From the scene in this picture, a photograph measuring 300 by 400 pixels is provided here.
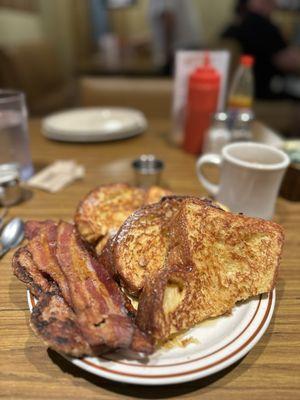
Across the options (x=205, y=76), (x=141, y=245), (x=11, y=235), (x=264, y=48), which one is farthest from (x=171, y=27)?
(x=141, y=245)

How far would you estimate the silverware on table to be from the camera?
0.75 metres

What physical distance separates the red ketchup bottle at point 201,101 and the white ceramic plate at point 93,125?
31 cm

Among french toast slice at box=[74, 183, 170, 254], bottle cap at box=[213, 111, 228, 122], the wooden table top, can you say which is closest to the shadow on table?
the wooden table top

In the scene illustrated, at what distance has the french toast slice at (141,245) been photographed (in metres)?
0.54

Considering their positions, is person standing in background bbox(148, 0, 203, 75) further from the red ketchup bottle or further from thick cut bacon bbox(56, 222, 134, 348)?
thick cut bacon bbox(56, 222, 134, 348)

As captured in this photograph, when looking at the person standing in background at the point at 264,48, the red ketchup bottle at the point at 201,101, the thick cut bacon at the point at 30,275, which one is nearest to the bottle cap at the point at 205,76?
the red ketchup bottle at the point at 201,101

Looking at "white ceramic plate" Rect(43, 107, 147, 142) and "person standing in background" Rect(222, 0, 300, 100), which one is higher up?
"person standing in background" Rect(222, 0, 300, 100)

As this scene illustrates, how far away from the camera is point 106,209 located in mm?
748

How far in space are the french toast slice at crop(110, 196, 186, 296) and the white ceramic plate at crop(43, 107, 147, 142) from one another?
0.87 meters

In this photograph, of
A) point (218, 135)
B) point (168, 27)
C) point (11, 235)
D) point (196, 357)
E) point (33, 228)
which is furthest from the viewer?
point (168, 27)

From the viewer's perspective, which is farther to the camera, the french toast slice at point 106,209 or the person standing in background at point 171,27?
the person standing in background at point 171,27

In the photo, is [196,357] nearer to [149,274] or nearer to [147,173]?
[149,274]

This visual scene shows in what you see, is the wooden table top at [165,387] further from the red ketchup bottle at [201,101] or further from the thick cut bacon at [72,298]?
the red ketchup bottle at [201,101]

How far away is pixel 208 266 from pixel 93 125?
114 cm
